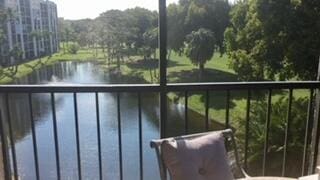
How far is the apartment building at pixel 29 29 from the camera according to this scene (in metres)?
2.98

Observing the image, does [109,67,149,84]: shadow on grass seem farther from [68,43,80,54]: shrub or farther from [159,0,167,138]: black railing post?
[159,0,167,138]: black railing post

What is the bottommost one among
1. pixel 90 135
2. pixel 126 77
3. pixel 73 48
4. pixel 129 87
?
pixel 90 135

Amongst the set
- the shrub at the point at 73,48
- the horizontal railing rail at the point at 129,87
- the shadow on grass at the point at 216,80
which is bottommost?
the shadow on grass at the point at 216,80

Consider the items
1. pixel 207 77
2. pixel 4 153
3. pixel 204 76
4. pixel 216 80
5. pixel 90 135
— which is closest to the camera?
pixel 4 153

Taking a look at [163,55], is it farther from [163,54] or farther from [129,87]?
[129,87]

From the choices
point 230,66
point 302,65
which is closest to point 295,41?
point 302,65

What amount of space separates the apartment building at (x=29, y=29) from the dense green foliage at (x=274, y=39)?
6.63m

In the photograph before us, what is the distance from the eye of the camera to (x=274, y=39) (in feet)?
32.7

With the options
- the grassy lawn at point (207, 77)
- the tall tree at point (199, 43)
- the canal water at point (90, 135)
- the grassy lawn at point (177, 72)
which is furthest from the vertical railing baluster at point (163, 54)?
the canal water at point (90, 135)

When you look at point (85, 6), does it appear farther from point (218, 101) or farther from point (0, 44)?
point (218, 101)

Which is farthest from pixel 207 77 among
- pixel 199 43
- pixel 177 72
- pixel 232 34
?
pixel 199 43

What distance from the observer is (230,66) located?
10672 mm

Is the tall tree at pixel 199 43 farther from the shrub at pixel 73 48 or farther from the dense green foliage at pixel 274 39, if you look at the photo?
the dense green foliage at pixel 274 39

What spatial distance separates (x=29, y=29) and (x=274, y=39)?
8113 millimetres
